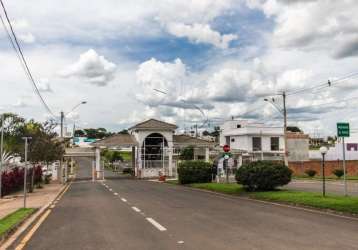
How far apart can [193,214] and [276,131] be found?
233 feet

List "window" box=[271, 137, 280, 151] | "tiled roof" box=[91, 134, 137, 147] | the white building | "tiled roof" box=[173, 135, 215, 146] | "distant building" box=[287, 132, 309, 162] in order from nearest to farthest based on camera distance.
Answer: "tiled roof" box=[91, 134, 137, 147]
"tiled roof" box=[173, 135, 215, 146]
the white building
"distant building" box=[287, 132, 309, 162]
"window" box=[271, 137, 280, 151]

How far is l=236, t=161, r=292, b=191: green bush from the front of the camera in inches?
1024

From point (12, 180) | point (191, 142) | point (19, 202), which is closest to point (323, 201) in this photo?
point (19, 202)

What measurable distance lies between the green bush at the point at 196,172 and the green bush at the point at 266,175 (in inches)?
590

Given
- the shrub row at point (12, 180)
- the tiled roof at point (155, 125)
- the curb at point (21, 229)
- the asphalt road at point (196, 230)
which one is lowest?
the curb at point (21, 229)

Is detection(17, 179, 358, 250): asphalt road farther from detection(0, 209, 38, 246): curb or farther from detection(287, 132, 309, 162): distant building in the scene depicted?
detection(287, 132, 309, 162): distant building

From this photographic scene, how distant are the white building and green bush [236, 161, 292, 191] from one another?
175ft

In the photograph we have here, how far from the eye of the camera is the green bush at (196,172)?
41812 millimetres

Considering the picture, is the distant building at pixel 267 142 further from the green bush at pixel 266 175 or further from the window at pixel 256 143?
the green bush at pixel 266 175

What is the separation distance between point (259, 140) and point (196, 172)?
4391 cm

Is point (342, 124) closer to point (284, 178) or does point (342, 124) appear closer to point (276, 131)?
point (284, 178)

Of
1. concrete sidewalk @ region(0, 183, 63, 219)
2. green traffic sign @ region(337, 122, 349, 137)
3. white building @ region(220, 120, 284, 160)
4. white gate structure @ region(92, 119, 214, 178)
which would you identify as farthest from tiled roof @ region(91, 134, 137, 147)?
green traffic sign @ region(337, 122, 349, 137)

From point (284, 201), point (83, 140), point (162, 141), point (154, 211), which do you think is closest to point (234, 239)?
point (154, 211)

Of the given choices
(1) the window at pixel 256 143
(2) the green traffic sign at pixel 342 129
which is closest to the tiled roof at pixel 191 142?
(1) the window at pixel 256 143
